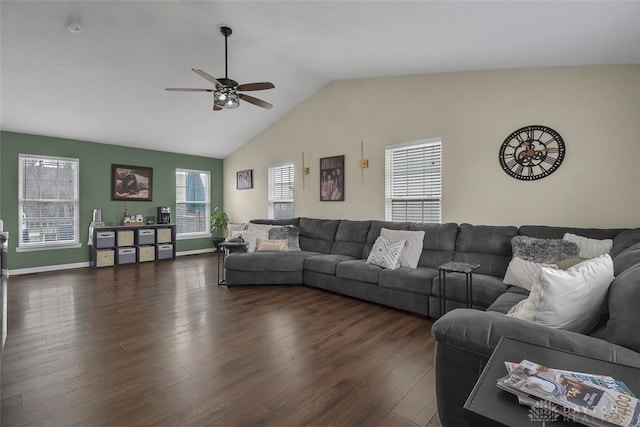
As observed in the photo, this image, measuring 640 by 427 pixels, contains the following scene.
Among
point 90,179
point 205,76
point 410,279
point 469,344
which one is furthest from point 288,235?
point 90,179

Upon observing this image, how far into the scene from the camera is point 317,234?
17.0ft

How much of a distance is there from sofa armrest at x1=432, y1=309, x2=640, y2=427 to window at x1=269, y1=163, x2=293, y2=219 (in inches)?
194

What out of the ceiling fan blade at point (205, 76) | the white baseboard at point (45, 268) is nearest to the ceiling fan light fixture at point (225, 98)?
the ceiling fan blade at point (205, 76)

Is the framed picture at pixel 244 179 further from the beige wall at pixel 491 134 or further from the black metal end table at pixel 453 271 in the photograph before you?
the black metal end table at pixel 453 271

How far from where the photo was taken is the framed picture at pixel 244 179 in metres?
7.16

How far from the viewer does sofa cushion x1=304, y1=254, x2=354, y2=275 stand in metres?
4.19

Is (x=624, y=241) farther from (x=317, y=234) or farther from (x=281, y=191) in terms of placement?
(x=281, y=191)

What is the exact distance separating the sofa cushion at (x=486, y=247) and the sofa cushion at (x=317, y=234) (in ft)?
6.40

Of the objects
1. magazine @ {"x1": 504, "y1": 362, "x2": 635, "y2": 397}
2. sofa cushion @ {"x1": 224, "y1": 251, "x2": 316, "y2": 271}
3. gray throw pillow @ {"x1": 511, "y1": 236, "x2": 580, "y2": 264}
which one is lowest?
sofa cushion @ {"x1": 224, "y1": 251, "x2": 316, "y2": 271}

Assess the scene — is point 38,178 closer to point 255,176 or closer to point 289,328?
point 255,176

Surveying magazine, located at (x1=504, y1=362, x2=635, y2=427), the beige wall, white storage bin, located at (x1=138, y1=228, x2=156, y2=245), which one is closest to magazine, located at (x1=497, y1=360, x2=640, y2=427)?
magazine, located at (x1=504, y1=362, x2=635, y2=427)

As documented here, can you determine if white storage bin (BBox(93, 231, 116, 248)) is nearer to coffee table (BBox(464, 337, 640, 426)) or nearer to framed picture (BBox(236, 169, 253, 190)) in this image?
framed picture (BBox(236, 169, 253, 190))

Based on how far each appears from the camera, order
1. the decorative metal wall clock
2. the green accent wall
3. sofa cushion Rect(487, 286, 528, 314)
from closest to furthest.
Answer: sofa cushion Rect(487, 286, 528, 314), the decorative metal wall clock, the green accent wall

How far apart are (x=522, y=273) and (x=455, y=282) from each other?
1.91 feet
